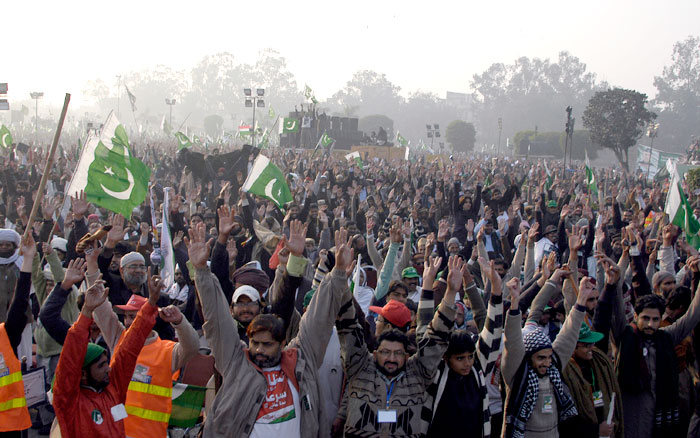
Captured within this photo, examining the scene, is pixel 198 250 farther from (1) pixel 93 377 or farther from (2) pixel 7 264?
(2) pixel 7 264

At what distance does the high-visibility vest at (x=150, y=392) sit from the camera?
3.61m

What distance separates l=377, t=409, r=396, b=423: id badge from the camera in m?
3.25

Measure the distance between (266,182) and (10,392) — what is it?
5213 millimetres

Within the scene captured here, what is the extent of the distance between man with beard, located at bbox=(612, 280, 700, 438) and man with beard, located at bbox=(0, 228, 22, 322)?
13.4 feet

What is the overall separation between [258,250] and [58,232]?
2.55 meters

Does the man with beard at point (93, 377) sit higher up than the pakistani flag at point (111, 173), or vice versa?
the pakistani flag at point (111, 173)

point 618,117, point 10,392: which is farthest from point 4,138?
point 618,117

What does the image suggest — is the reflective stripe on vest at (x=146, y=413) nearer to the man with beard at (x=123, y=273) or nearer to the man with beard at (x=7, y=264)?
the man with beard at (x=123, y=273)

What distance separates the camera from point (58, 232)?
7.91 metres

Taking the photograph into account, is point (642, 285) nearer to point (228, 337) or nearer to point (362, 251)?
point (362, 251)

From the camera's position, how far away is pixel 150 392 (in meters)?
3.62

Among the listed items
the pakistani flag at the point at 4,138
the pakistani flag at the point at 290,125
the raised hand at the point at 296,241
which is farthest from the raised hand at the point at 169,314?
the pakistani flag at the point at 290,125

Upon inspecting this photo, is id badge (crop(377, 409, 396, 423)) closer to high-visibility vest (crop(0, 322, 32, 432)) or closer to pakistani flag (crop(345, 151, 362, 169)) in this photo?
high-visibility vest (crop(0, 322, 32, 432))

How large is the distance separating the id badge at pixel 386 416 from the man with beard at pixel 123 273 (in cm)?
160
